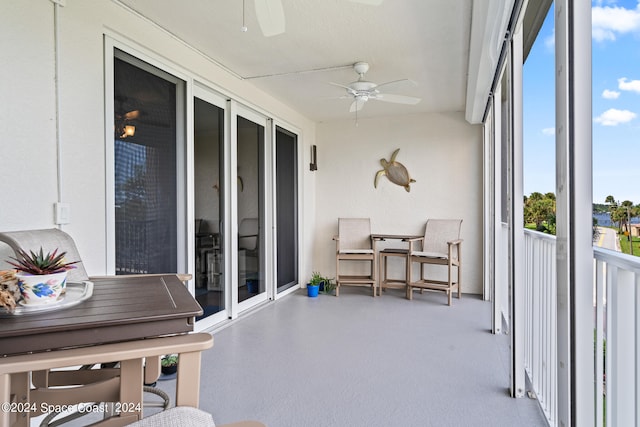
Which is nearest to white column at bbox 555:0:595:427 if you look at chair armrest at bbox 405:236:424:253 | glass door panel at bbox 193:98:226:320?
glass door panel at bbox 193:98:226:320

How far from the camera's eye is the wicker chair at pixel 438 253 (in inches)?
191

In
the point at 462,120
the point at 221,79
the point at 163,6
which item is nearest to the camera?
the point at 163,6

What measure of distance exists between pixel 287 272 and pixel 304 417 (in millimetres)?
3321

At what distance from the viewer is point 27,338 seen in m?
1.04

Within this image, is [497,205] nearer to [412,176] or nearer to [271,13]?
[412,176]

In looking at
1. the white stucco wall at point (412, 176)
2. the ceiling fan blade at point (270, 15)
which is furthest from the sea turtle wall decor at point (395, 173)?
the ceiling fan blade at point (270, 15)

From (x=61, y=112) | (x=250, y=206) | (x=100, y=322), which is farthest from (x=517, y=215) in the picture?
(x=250, y=206)

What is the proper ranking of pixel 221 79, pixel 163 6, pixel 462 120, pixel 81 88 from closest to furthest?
pixel 81 88 → pixel 163 6 → pixel 221 79 → pixel 462 120

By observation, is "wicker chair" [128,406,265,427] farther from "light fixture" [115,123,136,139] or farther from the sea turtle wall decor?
the sea turtle wall decor

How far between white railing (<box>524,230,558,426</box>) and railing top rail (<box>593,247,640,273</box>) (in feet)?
2.50

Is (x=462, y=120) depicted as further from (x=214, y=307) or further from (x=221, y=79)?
(x=214, y=307)

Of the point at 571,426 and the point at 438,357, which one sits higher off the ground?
the point at 571,426

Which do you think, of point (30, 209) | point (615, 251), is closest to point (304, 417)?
point (615, 251)

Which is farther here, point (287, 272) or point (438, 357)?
point (287, 272)
